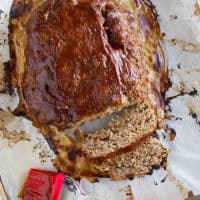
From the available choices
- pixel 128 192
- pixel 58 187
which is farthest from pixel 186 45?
pixel 58 187

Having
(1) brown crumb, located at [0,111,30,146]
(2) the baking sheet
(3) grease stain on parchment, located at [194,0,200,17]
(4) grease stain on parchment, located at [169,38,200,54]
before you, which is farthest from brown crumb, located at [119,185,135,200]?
(3) grease stain on parchment, located at [194,0,200,17]

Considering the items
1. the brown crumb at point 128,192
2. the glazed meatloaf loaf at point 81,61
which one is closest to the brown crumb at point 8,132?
the glazed meatloaf loaf at point 81,61

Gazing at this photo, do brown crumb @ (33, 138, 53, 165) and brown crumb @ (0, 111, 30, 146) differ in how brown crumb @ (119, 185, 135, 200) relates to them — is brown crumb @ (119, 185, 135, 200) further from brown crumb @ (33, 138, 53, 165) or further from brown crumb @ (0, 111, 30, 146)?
→ brown crumb @ (0, 111, 30, 146)

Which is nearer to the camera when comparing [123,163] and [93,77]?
[93,77]

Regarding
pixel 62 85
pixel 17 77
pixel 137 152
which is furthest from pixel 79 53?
pixel 137 152

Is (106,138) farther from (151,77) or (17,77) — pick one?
(17,77)

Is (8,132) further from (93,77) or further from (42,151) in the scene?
(93,77)
